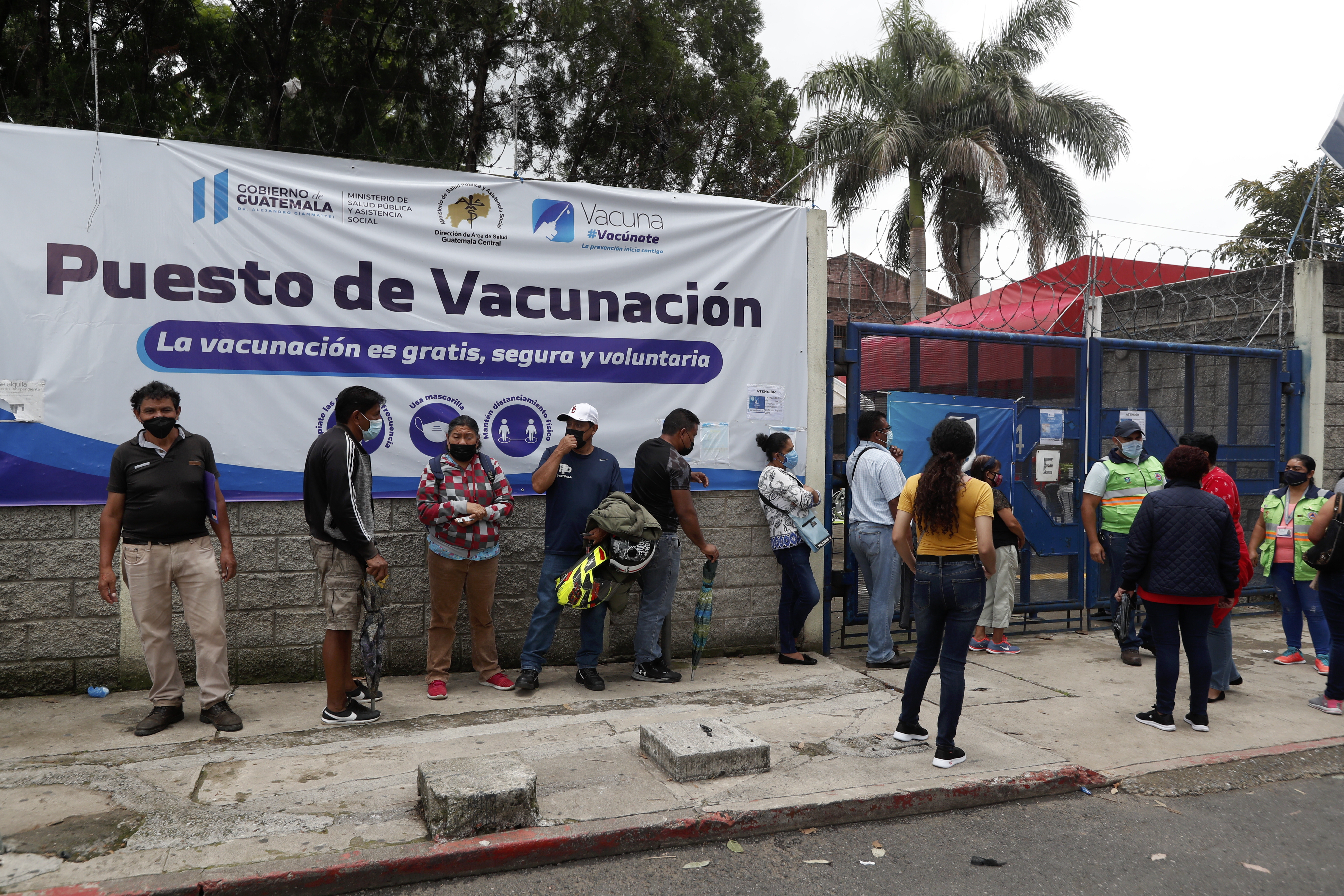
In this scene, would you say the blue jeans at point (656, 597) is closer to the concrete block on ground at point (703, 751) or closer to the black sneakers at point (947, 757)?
the concrete block on ground at point (703, 751)

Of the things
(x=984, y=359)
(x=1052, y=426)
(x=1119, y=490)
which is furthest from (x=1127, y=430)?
(x=984, y=359)

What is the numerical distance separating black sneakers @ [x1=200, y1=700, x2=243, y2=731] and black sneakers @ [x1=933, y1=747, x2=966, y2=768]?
360 cm

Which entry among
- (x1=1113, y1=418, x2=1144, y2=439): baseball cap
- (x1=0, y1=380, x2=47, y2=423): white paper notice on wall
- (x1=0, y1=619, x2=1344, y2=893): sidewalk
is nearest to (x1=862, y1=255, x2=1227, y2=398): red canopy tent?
(x1=1113, y1=418, x2=1144, y2=439): baseball cap

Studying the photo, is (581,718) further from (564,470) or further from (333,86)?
(333,86)

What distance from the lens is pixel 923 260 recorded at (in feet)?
82.8

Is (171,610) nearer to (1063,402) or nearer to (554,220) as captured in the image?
(554,220)

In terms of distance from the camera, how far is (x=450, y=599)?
5562 mm

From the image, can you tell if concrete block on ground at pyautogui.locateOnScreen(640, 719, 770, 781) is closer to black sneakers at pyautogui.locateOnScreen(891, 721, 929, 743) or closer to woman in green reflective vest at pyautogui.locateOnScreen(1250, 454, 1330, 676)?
black sneakers at pyautogui.locateOnScreen(891, 721, 929, 743)

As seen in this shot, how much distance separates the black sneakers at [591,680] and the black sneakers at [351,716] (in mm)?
1313

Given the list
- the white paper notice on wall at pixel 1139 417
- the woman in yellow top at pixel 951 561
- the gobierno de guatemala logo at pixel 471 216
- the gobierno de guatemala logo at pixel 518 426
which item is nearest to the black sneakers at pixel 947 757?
the woman in yellow top at pixel 951 561

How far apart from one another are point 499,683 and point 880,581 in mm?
2745

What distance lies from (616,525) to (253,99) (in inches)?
318

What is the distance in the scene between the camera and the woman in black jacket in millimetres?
5012

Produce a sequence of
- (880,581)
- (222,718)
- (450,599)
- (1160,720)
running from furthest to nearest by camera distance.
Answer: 1. (880,581)
2. (450,599)
3. (1160,720)
4. (222,718)
